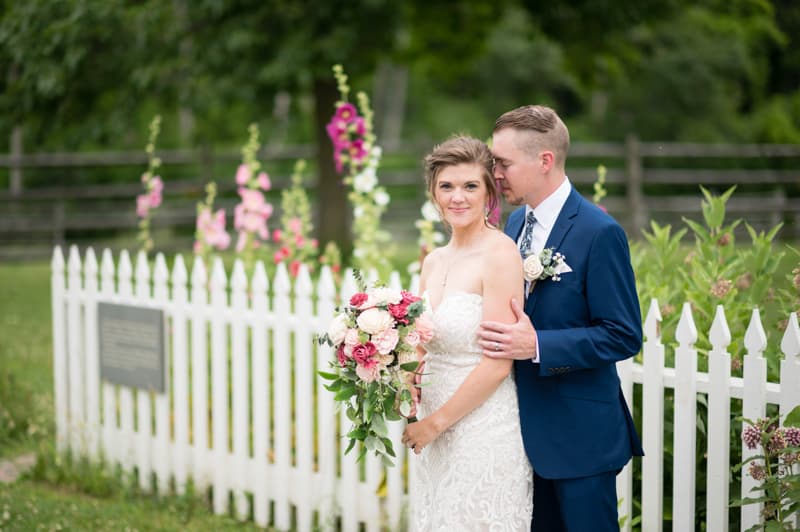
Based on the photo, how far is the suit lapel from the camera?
2.90 meters

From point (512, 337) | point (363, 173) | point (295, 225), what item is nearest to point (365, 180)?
point (363, 173)

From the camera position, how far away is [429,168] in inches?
118

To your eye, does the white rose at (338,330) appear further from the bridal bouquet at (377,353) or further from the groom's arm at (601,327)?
the groom's arm at (601,327)

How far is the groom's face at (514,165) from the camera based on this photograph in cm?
290

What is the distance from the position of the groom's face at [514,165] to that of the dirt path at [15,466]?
4079 mm

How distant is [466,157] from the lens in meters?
2.92

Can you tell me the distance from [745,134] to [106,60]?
2109 centimetres

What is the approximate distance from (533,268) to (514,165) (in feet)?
1.17

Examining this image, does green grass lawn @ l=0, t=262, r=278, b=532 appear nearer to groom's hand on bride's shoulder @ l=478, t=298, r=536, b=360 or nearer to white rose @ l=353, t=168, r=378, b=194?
white rose @ l=353, t=168, r=378, b=194

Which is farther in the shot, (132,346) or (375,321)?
(132,346)

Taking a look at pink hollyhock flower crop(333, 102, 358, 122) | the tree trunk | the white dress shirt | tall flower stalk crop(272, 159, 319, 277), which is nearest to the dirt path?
tall flower stalk crop(272, 159, 319, 277)

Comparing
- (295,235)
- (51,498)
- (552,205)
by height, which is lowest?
(51,498)

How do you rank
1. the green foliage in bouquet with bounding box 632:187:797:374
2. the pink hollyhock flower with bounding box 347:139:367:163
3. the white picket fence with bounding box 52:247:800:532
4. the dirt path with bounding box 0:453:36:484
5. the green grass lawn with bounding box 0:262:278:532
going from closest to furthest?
the white picket fence with bounding box 52:247:800:532 < the green foliage in bouquet with bounding box 632:187:797:374 < the green grass lawn with bounding box 0:262:278:532 < the pink hollyhock flower with bounding box 347:139:367:163 < the dirt path with bounding box 0:453:36:484

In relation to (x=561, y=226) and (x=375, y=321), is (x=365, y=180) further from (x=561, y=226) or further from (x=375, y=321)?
(x=375, y=321)
